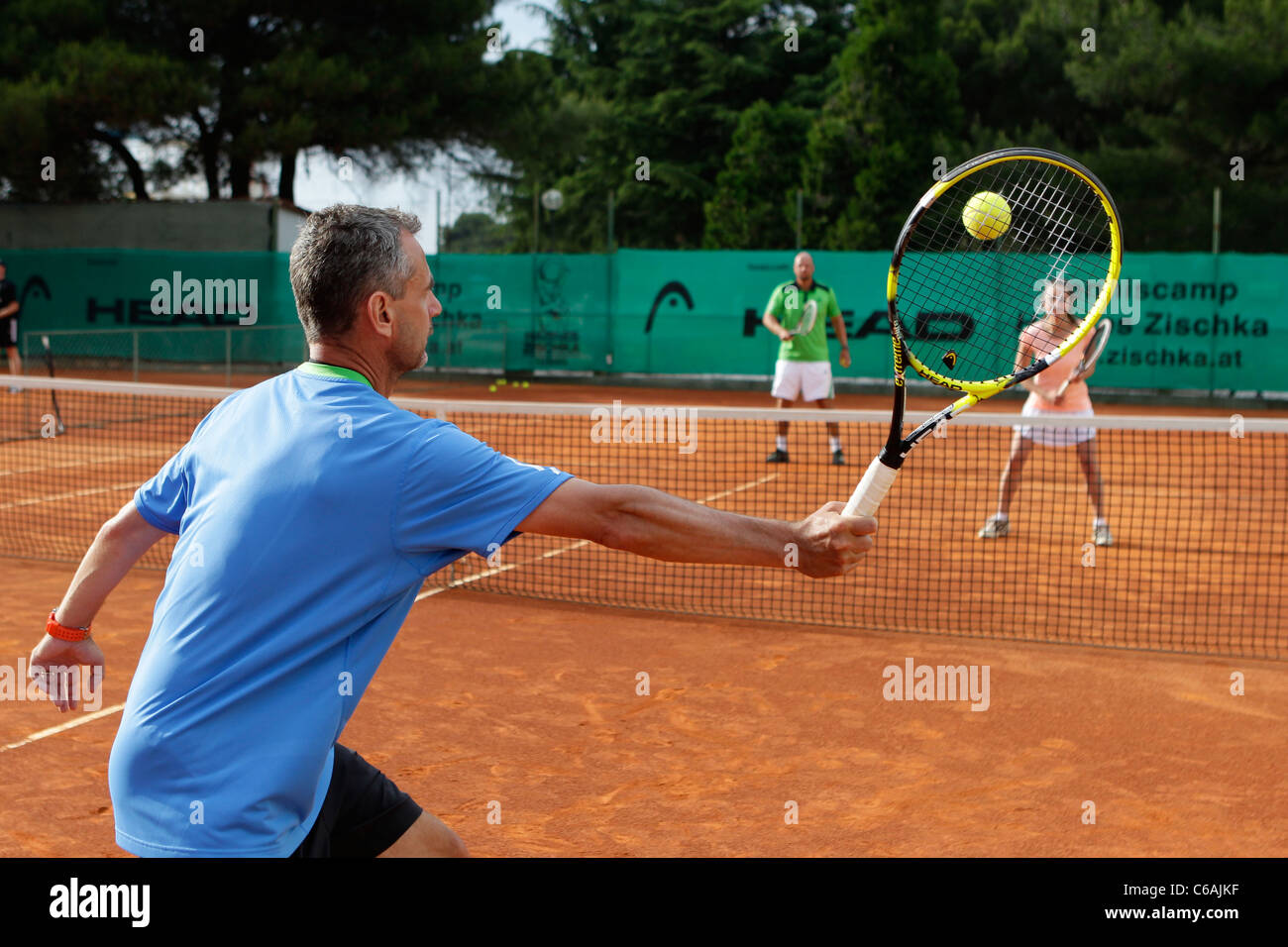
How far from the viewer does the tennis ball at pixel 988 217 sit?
159 inches

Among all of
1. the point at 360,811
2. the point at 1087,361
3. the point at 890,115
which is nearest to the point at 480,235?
the point at 890,115

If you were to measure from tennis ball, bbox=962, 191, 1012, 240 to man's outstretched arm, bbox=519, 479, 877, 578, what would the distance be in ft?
7.19

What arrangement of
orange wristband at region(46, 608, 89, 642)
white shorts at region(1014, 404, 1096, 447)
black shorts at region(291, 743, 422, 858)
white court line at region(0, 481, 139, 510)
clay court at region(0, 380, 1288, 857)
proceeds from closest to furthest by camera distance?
black shorts at region(291, 743, 422, 858) → orange wristband at region(46, 608, 89, 642) → clay court at region(0, 380, 1288, 857) → white shorts at region(1014, 404, 1096, 447) → white court line at region(0, 481, 139, 510)

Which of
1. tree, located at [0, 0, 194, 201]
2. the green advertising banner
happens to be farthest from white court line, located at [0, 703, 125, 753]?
tree, located at [0, 0, 194, 201]

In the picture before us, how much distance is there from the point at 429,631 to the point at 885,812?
2.54 m

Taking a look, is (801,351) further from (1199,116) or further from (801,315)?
(1199,116)

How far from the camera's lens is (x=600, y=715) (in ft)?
14.7

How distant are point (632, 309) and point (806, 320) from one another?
9.15m

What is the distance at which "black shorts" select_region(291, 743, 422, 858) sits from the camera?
7.07 feet

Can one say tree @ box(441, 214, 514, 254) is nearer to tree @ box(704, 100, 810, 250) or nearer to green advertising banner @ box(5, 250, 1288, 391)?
tree @ box(704, 100, 810, 250)

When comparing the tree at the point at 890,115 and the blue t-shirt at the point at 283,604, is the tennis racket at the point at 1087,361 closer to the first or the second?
the blue t-shirt at the point at 283,604

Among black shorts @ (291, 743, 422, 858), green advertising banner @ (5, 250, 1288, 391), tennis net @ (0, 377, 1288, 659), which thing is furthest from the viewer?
green advertising banner @ (5, 250, 1288, 391)

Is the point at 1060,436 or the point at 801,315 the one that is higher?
the point at 801,315

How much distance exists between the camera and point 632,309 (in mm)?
19531
